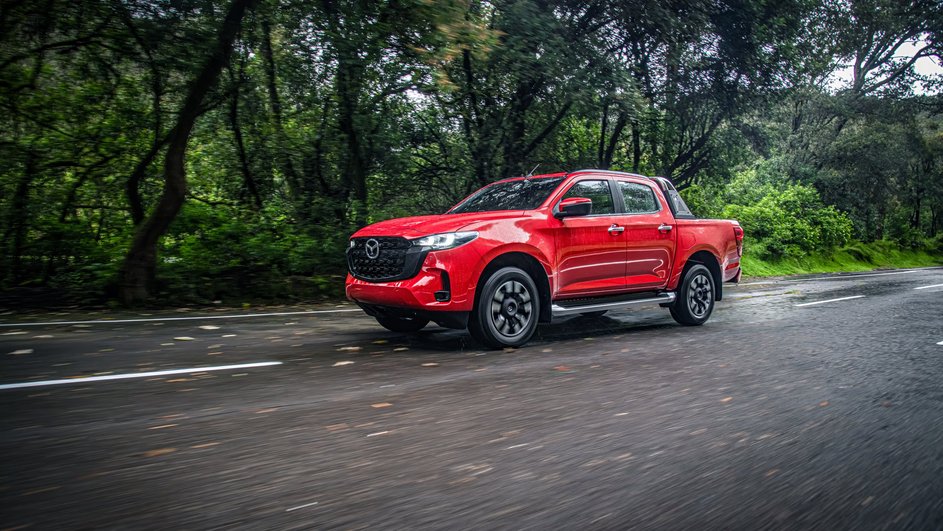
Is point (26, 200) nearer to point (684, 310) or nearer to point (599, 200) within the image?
point (599, 200)

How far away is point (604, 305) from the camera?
7.58m

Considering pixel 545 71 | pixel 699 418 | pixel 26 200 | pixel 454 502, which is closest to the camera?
pixel 454 502

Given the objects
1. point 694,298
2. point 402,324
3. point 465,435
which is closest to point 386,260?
point 402,324

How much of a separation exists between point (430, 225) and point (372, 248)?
69 centimetres

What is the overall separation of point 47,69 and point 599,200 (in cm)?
977

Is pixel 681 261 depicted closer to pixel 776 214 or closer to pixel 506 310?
pixel 506 310

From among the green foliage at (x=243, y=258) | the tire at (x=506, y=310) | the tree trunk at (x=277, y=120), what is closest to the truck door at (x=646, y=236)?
the tire at (x=506, y=310)

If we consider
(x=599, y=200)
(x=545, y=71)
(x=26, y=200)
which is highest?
(x=545, y=71)

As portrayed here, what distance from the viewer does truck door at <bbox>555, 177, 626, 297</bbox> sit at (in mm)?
7285

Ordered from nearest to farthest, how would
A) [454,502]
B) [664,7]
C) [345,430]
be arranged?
[454,502]
[345,430]
[664,7]

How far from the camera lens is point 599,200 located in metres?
7.95

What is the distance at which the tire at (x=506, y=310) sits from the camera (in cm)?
657

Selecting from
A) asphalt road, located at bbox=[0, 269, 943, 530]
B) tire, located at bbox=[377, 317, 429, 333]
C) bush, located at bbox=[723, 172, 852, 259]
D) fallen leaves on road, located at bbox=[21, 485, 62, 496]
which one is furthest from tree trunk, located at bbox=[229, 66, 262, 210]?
bush, located at bbox=[723, 172, 852, 259]

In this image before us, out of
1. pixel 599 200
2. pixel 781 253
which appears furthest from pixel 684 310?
pixel 781 253
